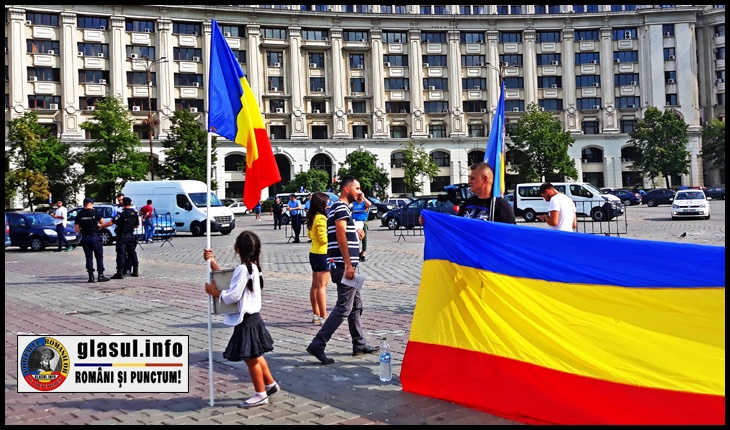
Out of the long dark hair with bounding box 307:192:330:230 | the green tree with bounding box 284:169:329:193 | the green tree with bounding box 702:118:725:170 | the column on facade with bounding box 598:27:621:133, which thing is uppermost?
the column on facade with bounding box 598:27:621:133

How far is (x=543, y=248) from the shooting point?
Answer: 589 centimetres

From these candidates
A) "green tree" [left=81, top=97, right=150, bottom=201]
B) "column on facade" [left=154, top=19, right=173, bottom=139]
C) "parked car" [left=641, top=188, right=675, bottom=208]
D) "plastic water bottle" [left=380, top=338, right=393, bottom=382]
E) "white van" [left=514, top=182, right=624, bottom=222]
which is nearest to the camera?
"plastic water bottle" [left=380, top=338, right=393, bottom=382]

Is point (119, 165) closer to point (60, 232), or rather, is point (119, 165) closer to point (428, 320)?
point (60, 232)

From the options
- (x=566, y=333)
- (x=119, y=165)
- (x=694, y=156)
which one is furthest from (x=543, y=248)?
(x=694, y=156)

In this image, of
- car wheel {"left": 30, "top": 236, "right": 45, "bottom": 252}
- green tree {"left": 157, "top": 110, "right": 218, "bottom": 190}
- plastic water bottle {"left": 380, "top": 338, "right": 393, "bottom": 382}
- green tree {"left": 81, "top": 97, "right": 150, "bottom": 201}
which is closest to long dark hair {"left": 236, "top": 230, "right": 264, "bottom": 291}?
plastic water bottle {"left": 380, "top": 338, "right": 393, "bottom": 382}

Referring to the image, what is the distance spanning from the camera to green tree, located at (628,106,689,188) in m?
72.2

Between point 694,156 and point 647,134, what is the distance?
1029 cm

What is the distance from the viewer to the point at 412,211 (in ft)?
110

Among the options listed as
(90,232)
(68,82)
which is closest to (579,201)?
(90,232)

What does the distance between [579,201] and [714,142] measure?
48.8 m

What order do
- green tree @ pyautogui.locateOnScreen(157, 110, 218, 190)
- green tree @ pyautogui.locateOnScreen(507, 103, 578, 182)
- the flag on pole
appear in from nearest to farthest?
the flag on pole
green tree @ pyautogui.locateOnScreen(157, 110, 218, 190)
green tree @ pyautogui.locateOnScreen(507, 103, 578, 182)

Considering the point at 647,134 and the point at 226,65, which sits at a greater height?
the point at 647,134

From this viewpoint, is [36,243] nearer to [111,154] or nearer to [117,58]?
[111,154]

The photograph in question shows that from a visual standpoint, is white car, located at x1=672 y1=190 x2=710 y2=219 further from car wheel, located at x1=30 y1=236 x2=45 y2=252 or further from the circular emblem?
the circular emblem
